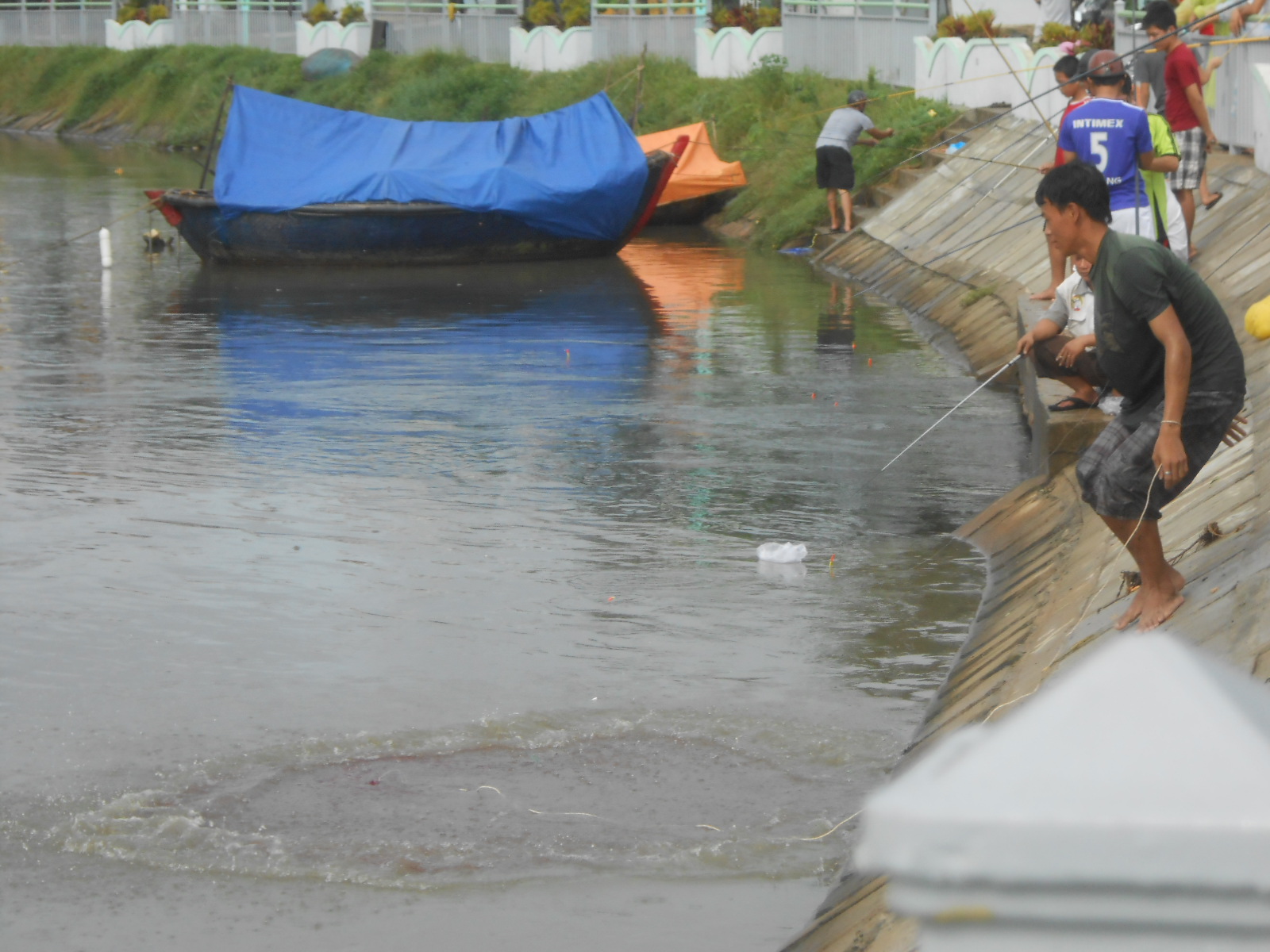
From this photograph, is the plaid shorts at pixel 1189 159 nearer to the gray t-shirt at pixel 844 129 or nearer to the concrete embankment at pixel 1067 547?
the concrete embankment at pixel 1067 547

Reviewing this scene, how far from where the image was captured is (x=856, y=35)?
27.5m

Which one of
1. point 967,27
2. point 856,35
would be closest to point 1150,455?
point 967,27

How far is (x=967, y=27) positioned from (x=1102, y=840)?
23.6 meters

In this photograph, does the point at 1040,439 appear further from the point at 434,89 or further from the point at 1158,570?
the point at 434,89

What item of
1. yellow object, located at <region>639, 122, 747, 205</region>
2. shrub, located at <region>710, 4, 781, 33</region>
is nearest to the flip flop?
yellow object, located at <region>639, 122, 747, 205</region>

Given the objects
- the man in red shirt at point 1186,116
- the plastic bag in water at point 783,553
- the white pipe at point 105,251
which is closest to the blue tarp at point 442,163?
the white pipe at point 105,251

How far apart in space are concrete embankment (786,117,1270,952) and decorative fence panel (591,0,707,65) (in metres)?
19.2

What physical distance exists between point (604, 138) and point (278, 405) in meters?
11.6

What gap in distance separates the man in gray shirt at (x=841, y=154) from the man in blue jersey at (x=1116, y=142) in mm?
12539

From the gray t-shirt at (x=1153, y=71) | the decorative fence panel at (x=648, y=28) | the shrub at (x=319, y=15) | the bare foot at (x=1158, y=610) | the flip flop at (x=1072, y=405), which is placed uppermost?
the shrub at (x=319, y=15)

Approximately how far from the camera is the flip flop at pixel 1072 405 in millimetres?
8805

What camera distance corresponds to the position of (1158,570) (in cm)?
561

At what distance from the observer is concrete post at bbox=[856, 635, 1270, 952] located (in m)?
1.30

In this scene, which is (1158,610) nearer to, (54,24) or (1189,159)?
(1189,159)
